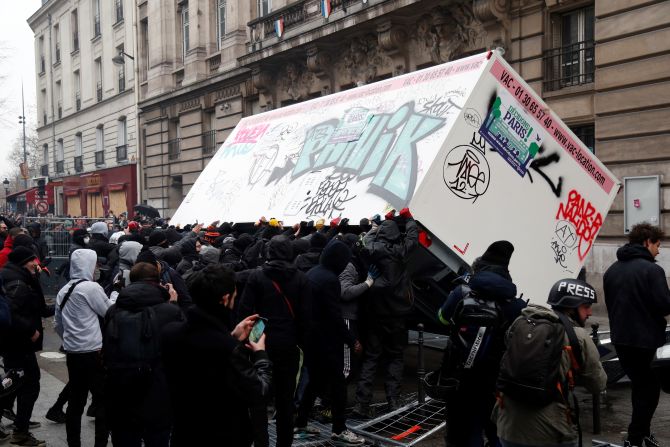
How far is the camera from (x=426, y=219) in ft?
20.9

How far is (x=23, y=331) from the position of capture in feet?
20.6

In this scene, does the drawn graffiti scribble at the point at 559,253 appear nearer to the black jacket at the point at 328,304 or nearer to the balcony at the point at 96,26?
the black jacket at the point at 328,304

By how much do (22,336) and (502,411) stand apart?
14.6 feet

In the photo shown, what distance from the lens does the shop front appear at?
118 feet

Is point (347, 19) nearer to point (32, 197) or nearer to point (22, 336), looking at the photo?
point (22, 336)

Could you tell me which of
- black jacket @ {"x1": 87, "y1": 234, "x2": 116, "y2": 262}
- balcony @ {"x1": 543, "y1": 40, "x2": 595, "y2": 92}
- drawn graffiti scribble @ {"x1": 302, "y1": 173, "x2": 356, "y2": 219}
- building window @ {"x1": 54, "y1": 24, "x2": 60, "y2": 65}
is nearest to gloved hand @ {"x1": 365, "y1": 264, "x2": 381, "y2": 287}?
drawn graffiti scribble @ {"x1": 302, "y1": 173, "x2": 356, "y2": 219}

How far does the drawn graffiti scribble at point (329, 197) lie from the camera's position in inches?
298

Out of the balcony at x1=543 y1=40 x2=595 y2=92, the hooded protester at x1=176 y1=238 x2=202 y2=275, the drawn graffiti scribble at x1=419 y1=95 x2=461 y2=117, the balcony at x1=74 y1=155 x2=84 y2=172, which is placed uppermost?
the balcony at x1=543 y1=40 x2=595 y2=92

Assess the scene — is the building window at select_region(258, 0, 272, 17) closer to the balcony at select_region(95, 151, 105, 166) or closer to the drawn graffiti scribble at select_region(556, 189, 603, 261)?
the balcony at select_region(95, 151, 105, 166)

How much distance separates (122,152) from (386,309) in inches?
1280

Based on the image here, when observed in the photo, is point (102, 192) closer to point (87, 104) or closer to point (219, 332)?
point (87, 104)

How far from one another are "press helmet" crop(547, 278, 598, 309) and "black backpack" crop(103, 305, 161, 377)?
102 inches

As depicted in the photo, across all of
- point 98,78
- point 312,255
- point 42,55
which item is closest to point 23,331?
point 312,255

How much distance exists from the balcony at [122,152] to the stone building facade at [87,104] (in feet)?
0.17
